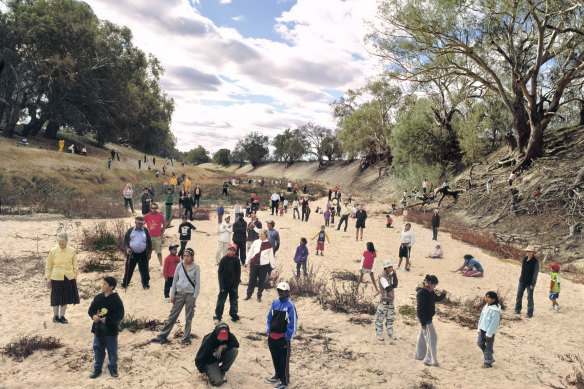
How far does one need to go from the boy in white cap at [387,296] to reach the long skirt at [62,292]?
259 inches

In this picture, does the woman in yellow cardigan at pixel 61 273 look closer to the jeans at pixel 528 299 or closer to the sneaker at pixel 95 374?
the sneaker at pixel 95 374

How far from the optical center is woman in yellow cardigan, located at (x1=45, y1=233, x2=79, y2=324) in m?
7.02

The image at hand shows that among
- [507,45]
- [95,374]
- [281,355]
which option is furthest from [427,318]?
[507,45]

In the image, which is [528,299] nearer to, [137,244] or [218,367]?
[218,367]

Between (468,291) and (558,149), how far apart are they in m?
21.6

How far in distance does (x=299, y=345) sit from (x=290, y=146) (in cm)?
8497

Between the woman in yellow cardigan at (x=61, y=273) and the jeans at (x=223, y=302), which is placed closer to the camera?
the woman in yellow cardigan at (x=61, y=273)

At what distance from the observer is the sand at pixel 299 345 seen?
5.90m

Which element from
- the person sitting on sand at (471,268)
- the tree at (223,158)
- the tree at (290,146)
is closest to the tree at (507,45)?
the person sitting on sand at (471,268)

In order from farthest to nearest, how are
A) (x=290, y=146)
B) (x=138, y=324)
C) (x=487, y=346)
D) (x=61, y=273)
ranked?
(x=290, y=146)
(x=138, y=324)
(x=61, y=273)
(x=487, y=346)

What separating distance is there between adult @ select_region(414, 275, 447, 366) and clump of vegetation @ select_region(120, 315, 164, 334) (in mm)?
5519

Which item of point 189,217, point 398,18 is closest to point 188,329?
point 189,217

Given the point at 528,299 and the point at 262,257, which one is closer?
the point at 262,257

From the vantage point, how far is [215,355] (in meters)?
5.45
